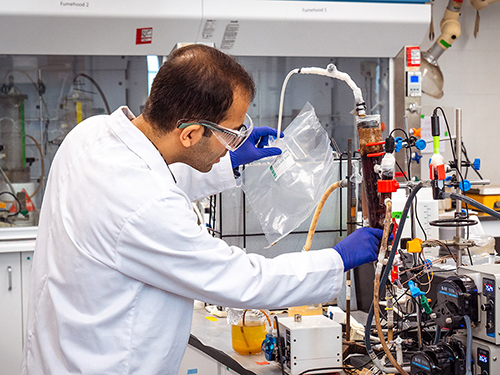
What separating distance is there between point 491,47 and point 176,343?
421cm

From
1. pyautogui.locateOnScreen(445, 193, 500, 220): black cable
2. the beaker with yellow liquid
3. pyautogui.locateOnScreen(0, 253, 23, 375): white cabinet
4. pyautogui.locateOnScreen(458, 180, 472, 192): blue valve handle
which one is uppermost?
pyautogui.locateOnScreen(458, 180, 472, 192): blue valve handle

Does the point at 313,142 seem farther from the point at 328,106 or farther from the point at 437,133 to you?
the point at 328,106

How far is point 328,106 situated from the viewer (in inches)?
148

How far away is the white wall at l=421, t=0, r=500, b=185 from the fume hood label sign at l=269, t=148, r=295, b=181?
3060 millimetres

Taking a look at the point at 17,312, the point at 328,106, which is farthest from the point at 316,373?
the point at 328,106

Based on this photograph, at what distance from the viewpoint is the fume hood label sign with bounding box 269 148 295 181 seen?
162 cm

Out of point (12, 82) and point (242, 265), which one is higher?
point (12, 82)

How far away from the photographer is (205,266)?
1.05 m

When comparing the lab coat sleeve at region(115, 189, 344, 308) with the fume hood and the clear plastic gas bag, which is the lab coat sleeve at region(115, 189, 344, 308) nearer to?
the clear plastic gas bag

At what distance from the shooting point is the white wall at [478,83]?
434 cm

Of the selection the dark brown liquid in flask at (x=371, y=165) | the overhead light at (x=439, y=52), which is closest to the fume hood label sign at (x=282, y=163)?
the dark brown liquid in flask at (x=371, y=165)

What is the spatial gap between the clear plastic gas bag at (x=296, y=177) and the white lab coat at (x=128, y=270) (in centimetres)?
54

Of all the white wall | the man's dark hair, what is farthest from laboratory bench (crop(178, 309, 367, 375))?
the white wall

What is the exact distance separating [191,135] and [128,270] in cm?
32
